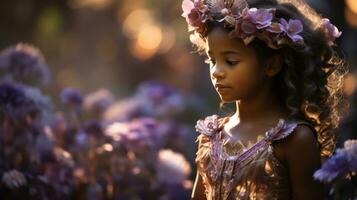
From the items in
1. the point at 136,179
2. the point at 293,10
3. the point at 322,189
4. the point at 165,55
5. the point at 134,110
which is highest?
the point at 165,55

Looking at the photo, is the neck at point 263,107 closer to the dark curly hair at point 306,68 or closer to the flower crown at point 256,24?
the dark curly hair at point 306,68

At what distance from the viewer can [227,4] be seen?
10.2 ft

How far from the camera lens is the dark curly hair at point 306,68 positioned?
309cm

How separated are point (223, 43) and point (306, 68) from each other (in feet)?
1.06

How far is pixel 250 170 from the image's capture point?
301 cm

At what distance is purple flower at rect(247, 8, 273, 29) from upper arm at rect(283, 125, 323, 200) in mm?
399

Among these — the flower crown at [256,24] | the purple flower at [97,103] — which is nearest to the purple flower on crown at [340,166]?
the flower crown at [256,24]

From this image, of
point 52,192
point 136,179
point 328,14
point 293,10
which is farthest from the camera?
point 328,14

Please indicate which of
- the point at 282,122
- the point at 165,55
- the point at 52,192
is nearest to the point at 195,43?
the point at 282,122

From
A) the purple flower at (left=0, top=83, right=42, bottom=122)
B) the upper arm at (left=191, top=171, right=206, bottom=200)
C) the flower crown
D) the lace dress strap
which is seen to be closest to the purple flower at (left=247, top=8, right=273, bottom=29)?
the flower crown

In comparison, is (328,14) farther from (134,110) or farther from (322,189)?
(322,189)

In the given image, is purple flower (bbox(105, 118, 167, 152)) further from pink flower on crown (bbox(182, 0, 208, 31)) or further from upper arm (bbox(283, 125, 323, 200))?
upper arm (bbox(283, 125, 323, 200))

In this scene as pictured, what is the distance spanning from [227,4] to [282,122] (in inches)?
18.9

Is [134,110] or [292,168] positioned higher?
[134,110]
